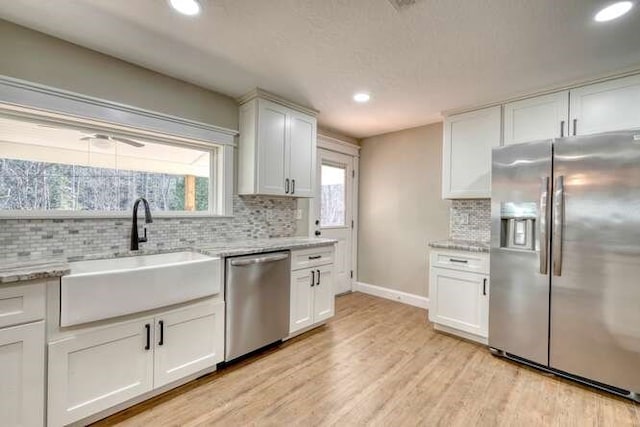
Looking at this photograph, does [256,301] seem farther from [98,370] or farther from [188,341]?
[98,370]

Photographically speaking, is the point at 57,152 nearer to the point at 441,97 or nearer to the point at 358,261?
the point at 441,97

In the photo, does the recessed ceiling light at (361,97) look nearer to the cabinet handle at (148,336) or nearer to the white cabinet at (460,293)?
the white cabinet at (460,293)

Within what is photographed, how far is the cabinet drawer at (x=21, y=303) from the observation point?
1.37 meters

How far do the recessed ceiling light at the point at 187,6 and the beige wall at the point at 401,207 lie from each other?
9.56 feet

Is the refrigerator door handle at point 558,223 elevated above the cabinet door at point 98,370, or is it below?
above

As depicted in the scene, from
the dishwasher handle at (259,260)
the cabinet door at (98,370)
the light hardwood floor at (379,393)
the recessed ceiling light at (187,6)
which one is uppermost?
the recessed ceiling light at (187,6)

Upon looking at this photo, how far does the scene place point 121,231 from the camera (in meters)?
2.19

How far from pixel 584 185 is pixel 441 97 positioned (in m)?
1.38

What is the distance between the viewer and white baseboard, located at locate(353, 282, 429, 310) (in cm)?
369

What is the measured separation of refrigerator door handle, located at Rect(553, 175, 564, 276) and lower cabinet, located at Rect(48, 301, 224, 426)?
2516 millimetres

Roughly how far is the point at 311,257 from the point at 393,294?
5.62 feet

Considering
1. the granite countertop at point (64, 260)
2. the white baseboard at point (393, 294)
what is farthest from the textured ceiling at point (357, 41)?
the white baseboard at point (393, 294)

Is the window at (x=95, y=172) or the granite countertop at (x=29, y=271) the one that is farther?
the window at (x=95, y=172)

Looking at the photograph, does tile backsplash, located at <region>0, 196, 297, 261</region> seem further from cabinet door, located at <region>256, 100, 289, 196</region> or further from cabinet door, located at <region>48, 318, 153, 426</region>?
cabinet door, located at <region>48, 318, 153, 426</region>
